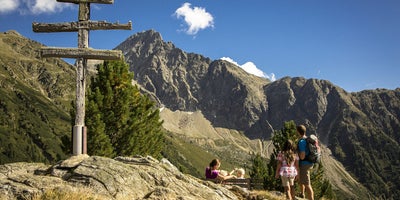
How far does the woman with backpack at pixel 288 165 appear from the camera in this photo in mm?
15961

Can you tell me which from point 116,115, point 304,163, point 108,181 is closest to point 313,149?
point 304,163

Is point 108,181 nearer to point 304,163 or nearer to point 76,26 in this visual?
point 304,163

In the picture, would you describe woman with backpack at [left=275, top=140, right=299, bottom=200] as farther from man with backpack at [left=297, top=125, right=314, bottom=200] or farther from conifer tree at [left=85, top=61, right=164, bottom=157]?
conifer tree at [left=85, top=61, right=164, bottom=157]

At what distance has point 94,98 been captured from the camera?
1268 inches

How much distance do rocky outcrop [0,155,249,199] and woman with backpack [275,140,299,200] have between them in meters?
2.32

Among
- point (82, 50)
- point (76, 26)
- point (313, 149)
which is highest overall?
point (76, 26)

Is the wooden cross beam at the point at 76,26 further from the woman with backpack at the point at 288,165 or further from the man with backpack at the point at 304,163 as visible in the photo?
the man with backpack at the point at 304,163

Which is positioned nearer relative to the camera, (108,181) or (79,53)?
(108,181)

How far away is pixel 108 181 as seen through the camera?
12922 mm

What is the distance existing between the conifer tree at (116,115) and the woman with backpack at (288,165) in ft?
A: 62.3

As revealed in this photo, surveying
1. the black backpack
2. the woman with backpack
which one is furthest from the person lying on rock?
the black backpack

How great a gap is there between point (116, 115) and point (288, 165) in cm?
2179

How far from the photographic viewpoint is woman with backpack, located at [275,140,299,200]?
16.0 meters

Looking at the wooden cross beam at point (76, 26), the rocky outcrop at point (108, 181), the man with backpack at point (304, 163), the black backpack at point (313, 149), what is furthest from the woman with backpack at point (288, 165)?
the wooden cross beam at point (76, 26)
